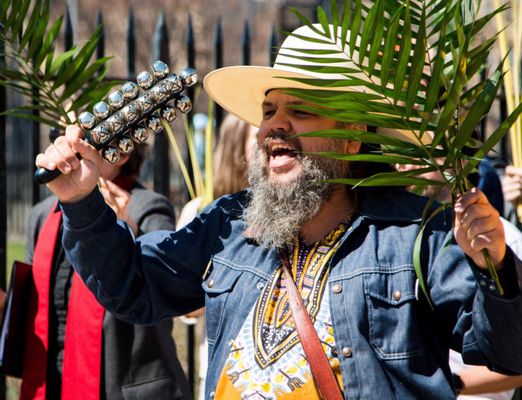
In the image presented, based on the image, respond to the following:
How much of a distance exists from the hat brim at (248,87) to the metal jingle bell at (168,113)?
37 centimetres

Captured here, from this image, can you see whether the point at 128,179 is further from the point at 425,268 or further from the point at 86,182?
the point at 425,268

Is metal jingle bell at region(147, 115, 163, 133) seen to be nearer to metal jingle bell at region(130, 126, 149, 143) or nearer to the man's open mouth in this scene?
metal jingle bell at region(130, 126, 149, 143)

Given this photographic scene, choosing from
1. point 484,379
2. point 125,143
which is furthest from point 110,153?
point 484,379

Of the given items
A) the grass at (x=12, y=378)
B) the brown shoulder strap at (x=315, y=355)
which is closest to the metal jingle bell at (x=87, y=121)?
the brown shoulder strap at (x=315, y=355)

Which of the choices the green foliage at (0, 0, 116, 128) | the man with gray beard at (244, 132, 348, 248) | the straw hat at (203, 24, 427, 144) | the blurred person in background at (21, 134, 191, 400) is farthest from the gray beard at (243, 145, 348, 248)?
the blurred person in background at (21, 134, 191, 400)

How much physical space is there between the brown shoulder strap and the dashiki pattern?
3cm

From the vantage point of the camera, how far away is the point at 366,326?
8.32ft

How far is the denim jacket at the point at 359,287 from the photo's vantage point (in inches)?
96.3

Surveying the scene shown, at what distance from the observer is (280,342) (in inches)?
101

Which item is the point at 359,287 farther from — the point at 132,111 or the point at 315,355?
the point at 132,111

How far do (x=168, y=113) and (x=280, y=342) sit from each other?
754 mm

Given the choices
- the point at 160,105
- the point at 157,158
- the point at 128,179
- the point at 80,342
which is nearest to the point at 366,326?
the point at 160,105

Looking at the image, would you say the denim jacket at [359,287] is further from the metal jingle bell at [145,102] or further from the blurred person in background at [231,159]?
the blurred person in background at [231,159]

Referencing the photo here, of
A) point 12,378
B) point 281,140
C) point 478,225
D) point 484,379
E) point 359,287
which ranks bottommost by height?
point 12,378
